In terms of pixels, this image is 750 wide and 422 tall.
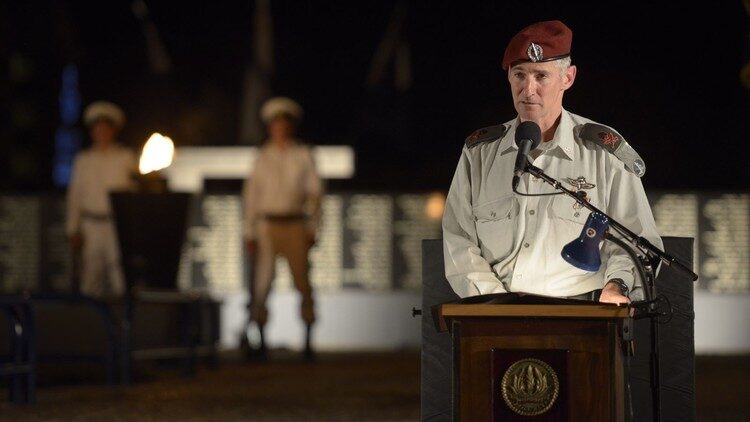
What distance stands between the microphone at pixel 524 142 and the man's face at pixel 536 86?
0.93 ft

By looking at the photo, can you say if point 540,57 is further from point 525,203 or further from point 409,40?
point 409,40

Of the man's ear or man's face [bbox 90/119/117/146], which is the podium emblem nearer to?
the man's ear

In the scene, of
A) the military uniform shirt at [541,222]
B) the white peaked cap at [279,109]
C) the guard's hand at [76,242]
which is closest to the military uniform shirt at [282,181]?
the white peaked cap at [279,109]

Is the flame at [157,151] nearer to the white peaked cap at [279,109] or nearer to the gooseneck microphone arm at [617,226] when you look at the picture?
the white peaked cap at [279,109]

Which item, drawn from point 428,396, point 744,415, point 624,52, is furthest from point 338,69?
point 428,396

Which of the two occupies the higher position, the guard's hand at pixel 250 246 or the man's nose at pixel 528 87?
the man's nose at pixel 528 87

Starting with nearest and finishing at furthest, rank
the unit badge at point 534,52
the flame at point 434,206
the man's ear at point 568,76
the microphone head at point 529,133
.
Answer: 1. the microphone head at point 529,133
2. the unit badge at point 534,52
3. the man's ear at point 568,76
4. the flame at point 434,206

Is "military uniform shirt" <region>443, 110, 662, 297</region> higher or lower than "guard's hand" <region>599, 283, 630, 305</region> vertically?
higher

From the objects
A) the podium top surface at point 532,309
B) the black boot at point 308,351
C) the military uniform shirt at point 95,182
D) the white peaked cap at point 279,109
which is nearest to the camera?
the podium top surface at point 532,309

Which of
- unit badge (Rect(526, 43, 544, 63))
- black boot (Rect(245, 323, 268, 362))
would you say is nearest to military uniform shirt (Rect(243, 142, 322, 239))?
black boot (Rect(245, 323, 268, 362))

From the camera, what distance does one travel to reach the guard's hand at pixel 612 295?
162 inches

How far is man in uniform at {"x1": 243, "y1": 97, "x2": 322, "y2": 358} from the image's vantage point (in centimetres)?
1226

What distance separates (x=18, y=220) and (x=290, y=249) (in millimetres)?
3666

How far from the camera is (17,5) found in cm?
1969
